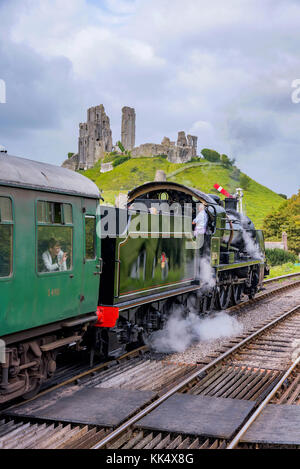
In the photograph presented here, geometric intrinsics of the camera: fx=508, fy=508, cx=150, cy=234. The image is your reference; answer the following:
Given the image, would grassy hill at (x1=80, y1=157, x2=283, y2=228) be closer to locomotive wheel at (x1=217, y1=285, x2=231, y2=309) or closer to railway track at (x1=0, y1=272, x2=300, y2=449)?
locomotive wheel at (x1=217, y1=285, x2=231, y2=309)

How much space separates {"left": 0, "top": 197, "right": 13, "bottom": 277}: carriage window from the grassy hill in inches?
3167

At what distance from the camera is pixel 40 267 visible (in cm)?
605

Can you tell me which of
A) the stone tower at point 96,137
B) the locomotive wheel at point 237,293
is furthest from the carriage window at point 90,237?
the stone tower at point 96,137

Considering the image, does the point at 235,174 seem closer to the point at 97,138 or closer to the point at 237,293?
the point at 237,293

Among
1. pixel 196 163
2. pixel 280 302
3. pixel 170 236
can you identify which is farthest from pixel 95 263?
pixel 196 163

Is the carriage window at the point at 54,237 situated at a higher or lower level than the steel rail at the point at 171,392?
higher

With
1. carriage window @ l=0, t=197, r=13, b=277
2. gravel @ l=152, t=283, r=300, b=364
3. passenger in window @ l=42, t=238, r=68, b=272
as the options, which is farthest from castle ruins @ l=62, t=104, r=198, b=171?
carriage window @ l=0, t=197, r=13, b=277

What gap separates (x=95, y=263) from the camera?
725 cm

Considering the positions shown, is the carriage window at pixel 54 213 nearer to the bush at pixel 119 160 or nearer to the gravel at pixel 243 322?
the gravel at pixel 243 322

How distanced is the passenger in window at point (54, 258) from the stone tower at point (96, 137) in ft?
459

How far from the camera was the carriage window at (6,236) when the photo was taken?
5398mm

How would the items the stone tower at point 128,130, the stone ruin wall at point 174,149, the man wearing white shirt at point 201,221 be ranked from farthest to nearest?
the stone tower at point 128,130
the stone ruin wall at point 174,149
the man wearing white shirt at point 201,221

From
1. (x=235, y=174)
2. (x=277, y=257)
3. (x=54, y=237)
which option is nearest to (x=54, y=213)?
(x=54, y=237)

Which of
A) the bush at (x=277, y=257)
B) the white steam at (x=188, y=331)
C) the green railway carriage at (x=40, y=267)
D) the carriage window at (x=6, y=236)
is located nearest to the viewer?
the carriage window at (x=6, y=236)
